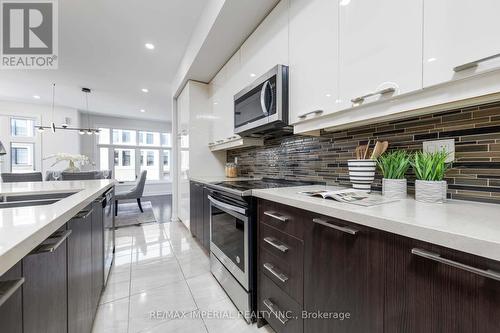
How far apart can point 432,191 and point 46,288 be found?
148 cm

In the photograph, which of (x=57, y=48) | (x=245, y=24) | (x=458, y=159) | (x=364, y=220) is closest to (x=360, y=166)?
(x=458, y=159)

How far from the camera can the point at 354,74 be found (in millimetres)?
1038

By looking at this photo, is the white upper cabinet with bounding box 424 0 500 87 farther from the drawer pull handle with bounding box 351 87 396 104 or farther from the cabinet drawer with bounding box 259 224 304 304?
the cabinet drawer with bounding box 259 224 304 304

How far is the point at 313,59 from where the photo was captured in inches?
49.9

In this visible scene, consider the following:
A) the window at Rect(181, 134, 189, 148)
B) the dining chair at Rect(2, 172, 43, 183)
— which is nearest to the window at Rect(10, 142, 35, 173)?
the dining chair at Rect(2, 172, 43, 183)

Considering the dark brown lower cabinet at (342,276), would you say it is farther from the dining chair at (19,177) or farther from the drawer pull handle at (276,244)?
the dining chair at (19,177)

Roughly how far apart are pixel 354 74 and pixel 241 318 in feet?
5.43

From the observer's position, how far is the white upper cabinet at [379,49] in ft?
2.71

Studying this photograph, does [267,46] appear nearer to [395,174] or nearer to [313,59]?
[313,59]

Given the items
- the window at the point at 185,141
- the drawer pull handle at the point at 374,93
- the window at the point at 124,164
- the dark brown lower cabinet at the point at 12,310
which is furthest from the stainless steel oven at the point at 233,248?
the window at the point at 124,164

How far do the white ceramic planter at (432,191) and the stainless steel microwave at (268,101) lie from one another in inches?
34.9

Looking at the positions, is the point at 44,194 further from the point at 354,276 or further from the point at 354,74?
the point at 354,74

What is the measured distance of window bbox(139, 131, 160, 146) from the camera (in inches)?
281

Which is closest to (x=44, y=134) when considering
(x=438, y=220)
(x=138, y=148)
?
(x=138, y=148)
